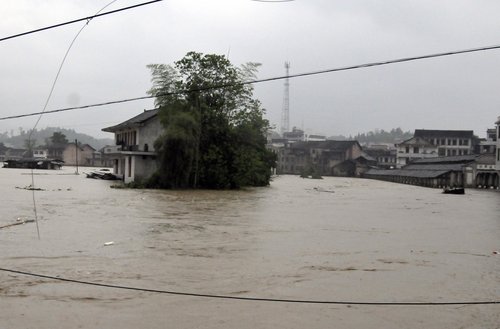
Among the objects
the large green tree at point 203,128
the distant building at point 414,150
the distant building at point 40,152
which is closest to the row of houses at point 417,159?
the distant building at point 414,150

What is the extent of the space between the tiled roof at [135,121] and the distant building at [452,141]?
202ft

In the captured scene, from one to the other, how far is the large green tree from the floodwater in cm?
1797

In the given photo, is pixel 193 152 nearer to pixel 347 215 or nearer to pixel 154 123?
pixel 154 123

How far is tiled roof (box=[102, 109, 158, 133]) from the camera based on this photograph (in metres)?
42.2

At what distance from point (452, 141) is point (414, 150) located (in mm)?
7637

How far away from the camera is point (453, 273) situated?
9.99 metres

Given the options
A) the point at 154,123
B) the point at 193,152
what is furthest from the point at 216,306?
the point at 154,123

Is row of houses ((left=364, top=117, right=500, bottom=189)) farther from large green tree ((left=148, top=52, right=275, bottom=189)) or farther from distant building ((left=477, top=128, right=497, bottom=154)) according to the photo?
large green tree ((left=148, top=52, right=275, bottom=189))

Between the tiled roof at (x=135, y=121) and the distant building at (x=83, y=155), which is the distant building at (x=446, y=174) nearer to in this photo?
the tiled roof at (x=135, y=121)

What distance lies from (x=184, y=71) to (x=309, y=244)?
28.3m

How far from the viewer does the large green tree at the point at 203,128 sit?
3666cm

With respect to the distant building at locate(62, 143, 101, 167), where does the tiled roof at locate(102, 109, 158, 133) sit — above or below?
above

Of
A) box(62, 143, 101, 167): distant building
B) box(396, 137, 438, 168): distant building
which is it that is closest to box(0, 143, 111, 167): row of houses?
box(62, 143, 101, 167): distant building

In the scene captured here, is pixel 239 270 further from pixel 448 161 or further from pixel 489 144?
pixel 489 144
